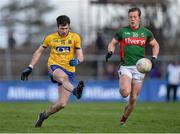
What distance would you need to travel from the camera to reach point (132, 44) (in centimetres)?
1598

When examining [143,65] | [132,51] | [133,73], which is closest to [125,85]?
[133,73]

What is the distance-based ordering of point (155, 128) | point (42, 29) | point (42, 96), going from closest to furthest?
point (155, 128) < point (42, 96) < point (42, 29)

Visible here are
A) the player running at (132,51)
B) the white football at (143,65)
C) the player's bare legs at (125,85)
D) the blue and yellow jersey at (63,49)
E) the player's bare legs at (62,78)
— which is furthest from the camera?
the player running at (132,51)

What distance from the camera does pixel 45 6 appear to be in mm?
41312

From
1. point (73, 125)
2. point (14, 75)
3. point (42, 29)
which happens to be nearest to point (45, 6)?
point (42, 29)

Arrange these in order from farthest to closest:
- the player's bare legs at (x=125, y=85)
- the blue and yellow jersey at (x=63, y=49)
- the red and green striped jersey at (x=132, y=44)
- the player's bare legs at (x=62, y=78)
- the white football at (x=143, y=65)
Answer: the red and green striped jersey at (x=132, y=44) < the player's bare legs at (x=125, y=85) < the white football at (x=143, y=65) < the blue and yellow jersey at (x=63, y=49) < the player's bare legs at (x=62, y=78)

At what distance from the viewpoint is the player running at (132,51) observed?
51.9ft

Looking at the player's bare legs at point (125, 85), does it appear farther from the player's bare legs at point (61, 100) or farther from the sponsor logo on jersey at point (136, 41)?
the player's bare legs at point (61, 100)

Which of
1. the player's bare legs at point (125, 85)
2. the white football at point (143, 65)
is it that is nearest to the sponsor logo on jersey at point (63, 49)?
the player's bare legs at point (125, 85)

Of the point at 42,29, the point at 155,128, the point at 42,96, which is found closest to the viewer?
the point at 155,128

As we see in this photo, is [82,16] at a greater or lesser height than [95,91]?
greater

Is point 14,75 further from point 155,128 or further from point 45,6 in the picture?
point 155,128

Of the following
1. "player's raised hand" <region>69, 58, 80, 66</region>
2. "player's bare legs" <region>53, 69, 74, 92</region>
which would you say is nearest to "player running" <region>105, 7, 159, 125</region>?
"player's raised hand" <region>69, 58, 80, 66</region>

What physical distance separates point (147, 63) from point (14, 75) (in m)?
23.3
